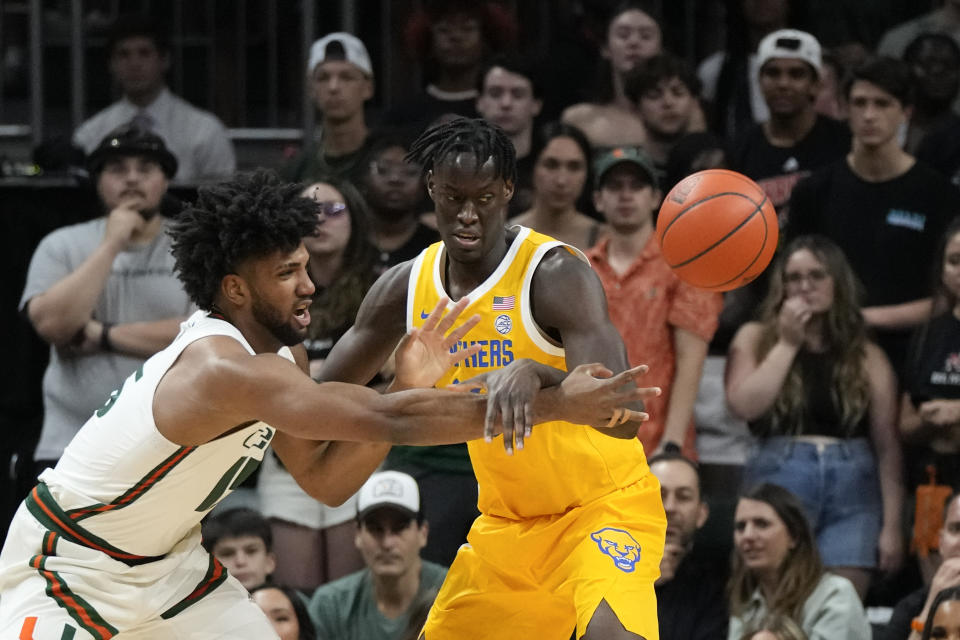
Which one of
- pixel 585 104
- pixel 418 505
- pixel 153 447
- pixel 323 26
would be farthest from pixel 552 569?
pixel 323 26

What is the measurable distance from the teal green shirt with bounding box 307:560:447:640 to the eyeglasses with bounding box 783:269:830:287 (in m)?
2.09

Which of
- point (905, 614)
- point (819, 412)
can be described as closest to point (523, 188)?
point (819, 412)

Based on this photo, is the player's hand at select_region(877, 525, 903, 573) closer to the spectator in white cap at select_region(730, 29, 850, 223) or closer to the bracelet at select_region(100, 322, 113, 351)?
the spectator in white cap at select_region(730, 29, 850, 223)

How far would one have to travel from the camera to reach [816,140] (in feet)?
25.9

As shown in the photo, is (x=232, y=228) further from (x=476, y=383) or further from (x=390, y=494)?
(x=390, y=494)

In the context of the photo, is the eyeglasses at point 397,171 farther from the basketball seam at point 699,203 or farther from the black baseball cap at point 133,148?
the basketball seam at point 699,203

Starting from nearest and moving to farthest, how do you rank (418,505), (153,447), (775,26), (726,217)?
(153,447) → (726,217) → (418,505) → (775,26)

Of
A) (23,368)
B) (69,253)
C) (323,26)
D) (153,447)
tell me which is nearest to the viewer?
(153,447)

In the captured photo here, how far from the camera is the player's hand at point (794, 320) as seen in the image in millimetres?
7062

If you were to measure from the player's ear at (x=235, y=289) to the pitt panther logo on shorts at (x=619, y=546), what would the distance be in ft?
4.30

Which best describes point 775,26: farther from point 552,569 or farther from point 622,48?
point 552,569

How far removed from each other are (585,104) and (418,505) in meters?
2.76

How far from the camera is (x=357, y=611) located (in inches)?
260

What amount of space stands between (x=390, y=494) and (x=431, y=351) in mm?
2110
